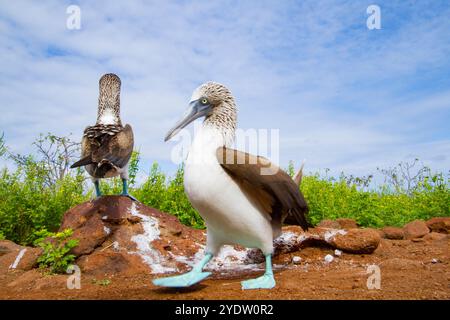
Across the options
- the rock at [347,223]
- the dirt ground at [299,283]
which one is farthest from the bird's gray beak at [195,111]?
the rock at [347,223]

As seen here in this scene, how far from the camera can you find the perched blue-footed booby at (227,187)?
3.41 meters

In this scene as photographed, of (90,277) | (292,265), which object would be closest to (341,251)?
(292,265)

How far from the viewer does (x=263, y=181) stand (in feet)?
11.3

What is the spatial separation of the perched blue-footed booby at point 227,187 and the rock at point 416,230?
3746 mm

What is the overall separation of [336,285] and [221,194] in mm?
1215

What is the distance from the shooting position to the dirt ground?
10.4 feet

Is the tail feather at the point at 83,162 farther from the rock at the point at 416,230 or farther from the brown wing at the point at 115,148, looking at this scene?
the rock at the point at 416,230

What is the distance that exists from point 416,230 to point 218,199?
478cm

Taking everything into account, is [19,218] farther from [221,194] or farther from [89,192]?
[221,194]

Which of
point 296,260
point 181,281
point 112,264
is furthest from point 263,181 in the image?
point 112,264

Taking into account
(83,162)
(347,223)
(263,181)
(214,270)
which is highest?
(83,162)

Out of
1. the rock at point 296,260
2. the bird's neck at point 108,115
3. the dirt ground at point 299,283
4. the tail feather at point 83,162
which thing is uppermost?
the bird's neck at point 108,115

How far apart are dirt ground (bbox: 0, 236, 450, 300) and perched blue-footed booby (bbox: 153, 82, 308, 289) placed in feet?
0.65

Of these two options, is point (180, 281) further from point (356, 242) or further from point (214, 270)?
point (356, 242)
